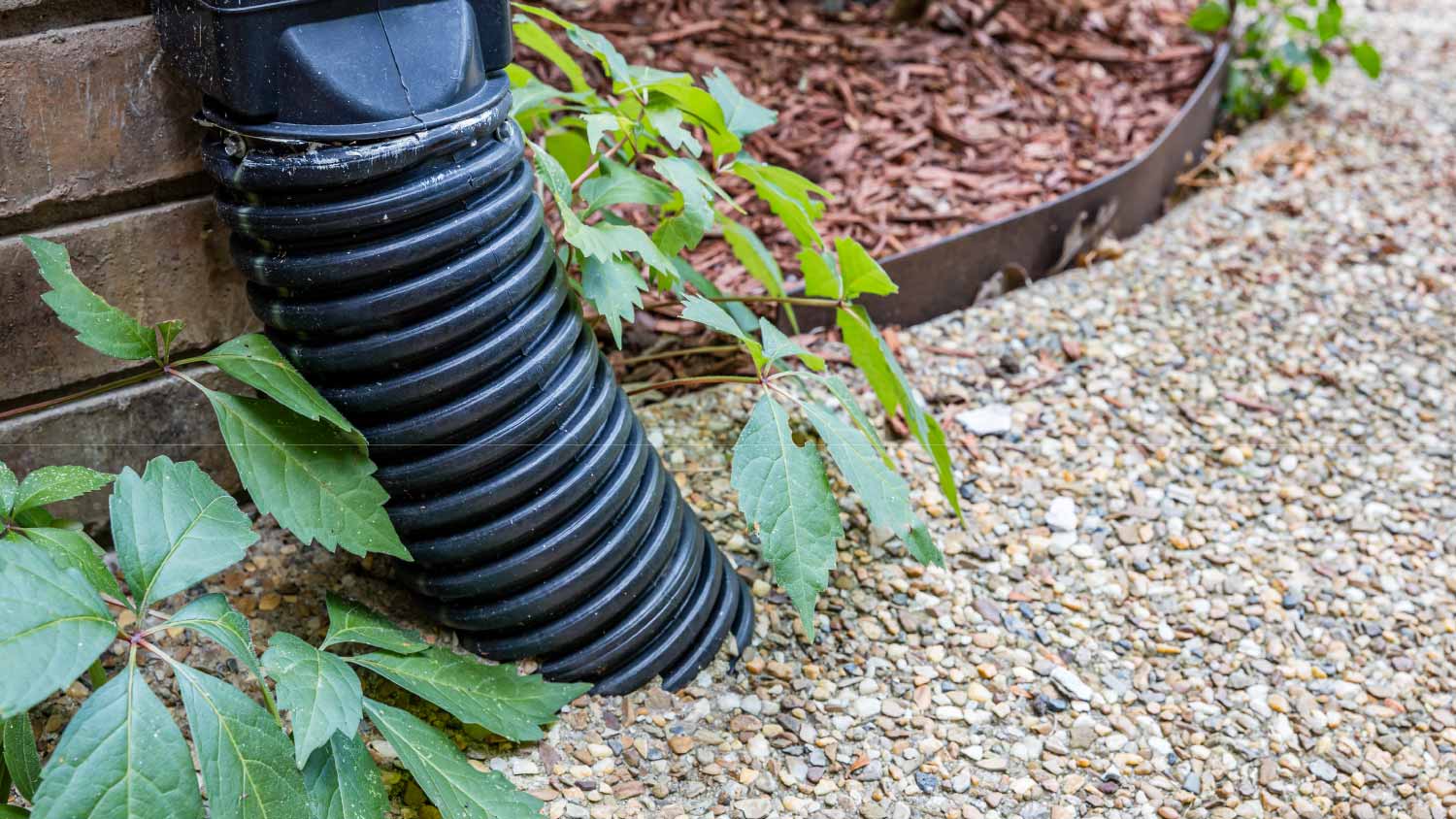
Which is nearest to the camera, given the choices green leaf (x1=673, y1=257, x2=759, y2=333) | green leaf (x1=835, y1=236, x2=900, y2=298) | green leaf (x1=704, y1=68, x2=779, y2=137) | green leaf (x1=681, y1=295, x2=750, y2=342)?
green leaf (x1=681, y1=295, x2=750, y2=342)

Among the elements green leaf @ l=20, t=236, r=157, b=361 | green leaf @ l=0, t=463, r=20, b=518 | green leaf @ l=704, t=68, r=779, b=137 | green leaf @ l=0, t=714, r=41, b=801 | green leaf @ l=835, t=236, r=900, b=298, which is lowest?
green leaf @ l=0, t=714, r=41, b=801

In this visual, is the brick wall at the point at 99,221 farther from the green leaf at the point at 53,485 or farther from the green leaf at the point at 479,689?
the green leaf at the point at 479,689

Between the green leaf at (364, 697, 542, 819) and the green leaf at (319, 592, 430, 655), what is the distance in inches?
4.0

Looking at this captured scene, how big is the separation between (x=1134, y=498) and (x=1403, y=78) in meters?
3.01

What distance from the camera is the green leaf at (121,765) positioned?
1235mm

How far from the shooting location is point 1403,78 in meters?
4.49

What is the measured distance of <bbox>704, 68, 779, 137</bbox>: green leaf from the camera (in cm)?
217

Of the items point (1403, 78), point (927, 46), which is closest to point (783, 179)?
point (927, 46)

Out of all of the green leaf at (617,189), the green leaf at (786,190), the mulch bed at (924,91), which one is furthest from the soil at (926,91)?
the green leaf at (617,189)

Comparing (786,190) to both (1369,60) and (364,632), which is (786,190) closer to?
(364,632)

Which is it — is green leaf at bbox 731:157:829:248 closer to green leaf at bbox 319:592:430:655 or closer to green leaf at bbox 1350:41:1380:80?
green leaf at bbox 319:592:430:655

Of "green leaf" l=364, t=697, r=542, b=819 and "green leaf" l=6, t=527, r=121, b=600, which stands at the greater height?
"green leaf" l=6, t=527, r=121, b=600

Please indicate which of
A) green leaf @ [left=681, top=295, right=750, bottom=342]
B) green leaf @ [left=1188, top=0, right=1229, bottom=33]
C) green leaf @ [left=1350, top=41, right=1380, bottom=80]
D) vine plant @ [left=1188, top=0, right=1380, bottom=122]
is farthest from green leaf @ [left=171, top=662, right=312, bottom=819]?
green leaf @ [left=1350, top=41, right=1380, bottom=80]

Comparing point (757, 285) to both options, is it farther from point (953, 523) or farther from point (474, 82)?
point (474, 82)
